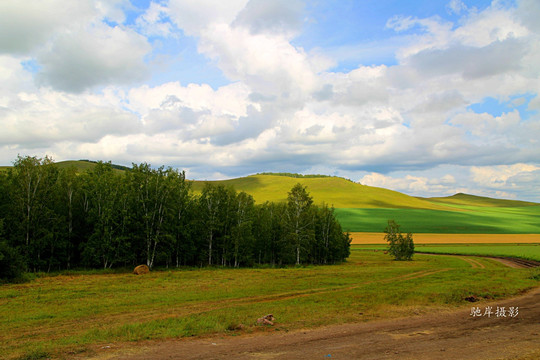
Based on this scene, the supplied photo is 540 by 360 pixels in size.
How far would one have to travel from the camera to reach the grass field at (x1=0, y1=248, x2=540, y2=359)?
50.4 feet

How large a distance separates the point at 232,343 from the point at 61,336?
8322mm

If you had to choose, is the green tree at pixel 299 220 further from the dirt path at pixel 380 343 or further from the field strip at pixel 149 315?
the dirt path at pixel 380 343

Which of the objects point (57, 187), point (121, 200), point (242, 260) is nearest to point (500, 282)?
point (242, 260)

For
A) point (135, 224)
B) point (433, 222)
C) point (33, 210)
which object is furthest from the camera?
point (433, 222)

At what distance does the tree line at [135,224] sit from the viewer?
43625 millimetres

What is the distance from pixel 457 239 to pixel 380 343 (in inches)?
4199

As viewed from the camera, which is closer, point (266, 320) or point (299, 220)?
point (266, 320)

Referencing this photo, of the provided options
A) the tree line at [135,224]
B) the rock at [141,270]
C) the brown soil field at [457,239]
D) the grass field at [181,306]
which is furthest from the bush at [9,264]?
the brown soil field at [457,239]

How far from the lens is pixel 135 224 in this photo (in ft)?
167

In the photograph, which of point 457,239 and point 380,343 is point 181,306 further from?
point 457,239

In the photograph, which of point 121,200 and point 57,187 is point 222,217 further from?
point 57,187

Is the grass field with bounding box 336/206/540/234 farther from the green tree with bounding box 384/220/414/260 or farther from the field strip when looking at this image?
the field strip

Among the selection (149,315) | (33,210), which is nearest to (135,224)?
(33,210)

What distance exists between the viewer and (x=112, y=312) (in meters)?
20.8
